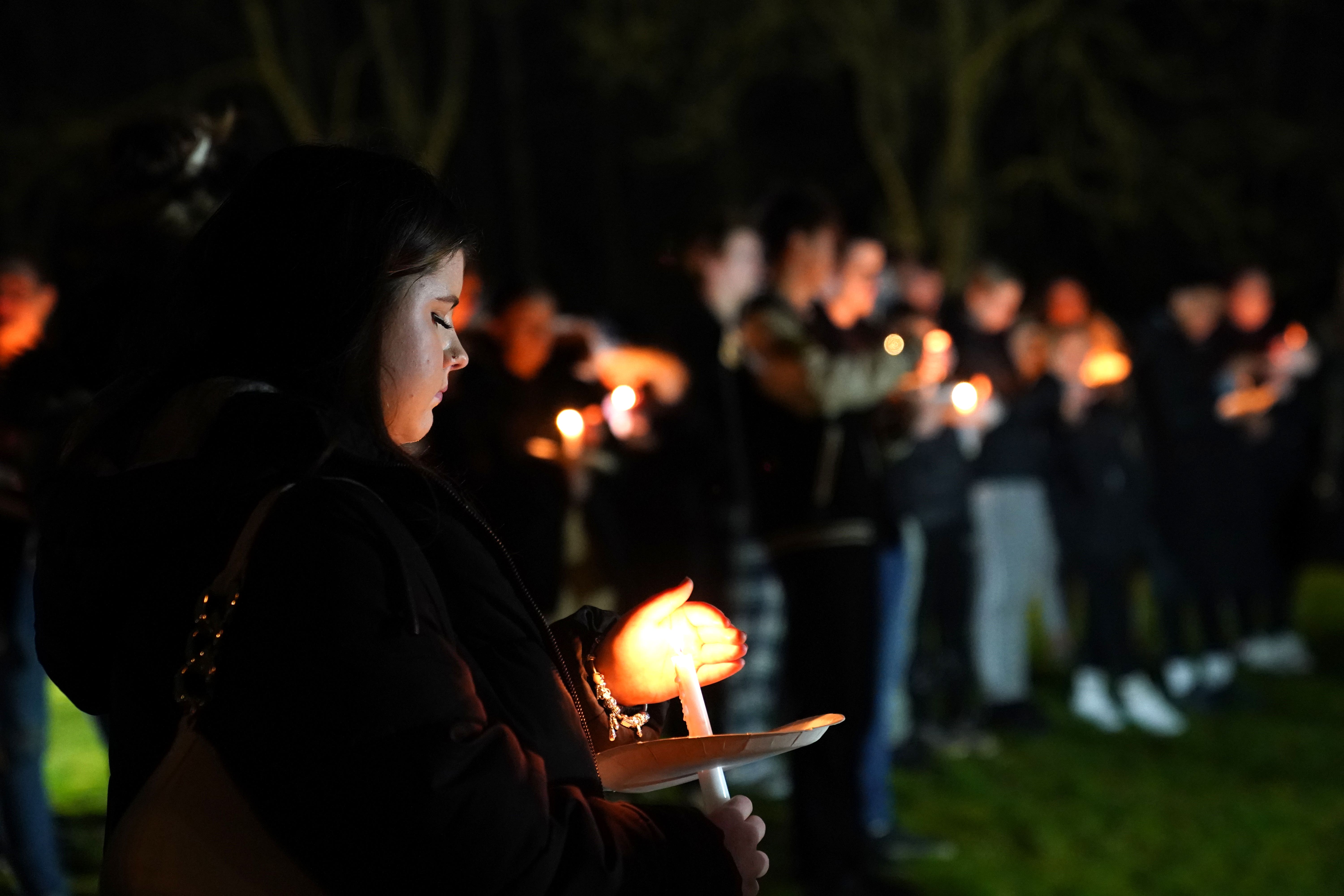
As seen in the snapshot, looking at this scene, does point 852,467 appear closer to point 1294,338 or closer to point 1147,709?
point 1147,709

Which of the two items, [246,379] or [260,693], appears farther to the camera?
[246,379]

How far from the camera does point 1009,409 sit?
722cm

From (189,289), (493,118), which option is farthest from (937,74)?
(189,289)

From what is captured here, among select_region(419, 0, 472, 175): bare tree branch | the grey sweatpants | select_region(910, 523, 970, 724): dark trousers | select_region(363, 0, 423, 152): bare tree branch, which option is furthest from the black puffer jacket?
select_region(363, 0, 423, 152): bare tree branch

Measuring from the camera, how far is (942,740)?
6.75 metres

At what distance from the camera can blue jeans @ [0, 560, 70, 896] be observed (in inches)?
167

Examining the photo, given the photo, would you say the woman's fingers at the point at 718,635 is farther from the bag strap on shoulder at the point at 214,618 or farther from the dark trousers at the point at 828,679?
the dark trousers at the point at 828,679

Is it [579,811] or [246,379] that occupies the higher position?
[246,379]

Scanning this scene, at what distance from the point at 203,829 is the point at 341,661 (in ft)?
0.73

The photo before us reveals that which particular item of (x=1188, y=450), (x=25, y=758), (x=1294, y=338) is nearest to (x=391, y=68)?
(x=1294, y=338)

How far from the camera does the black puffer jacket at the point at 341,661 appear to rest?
4.56ft

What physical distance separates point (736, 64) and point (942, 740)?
11.8 metres

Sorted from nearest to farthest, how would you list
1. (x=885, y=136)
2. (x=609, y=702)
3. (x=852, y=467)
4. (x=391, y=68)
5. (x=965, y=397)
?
(x=609, y=702) → (x=852, y=467) → (x=965, y=397) → (x=391, y=68) → (x=885, y=136)

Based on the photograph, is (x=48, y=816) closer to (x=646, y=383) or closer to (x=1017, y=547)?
(x=646, y=383)
